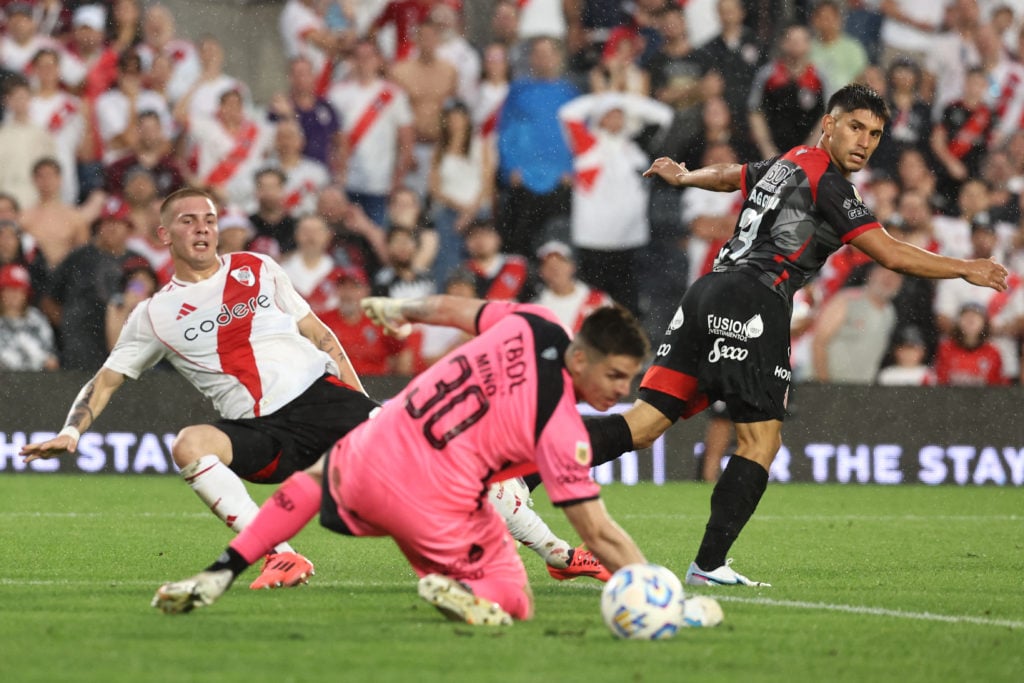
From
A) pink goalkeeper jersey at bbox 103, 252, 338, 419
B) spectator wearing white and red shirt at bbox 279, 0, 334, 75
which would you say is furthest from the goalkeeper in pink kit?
spectator wearing white and red shirt at bbox 279, 0, 334, 75

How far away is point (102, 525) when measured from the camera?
10117mm

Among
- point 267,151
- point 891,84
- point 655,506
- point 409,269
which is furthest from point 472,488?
point 891,84

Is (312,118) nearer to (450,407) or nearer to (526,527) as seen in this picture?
(526,527)

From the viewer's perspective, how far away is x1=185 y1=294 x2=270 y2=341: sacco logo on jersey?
25.0 ft

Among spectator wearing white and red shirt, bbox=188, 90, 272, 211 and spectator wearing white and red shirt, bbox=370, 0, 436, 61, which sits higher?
spectator wearing white and red shirt, bbox=370, 0, 436, 61

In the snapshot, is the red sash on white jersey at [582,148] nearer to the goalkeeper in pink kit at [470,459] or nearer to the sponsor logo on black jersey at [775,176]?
the sponsor logo on black jersey at [775,176]

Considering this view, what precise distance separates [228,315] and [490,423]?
247 centimetres

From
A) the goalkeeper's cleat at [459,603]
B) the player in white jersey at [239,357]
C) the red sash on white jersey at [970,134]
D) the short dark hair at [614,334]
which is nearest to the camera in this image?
the short dark hair at [614,334]

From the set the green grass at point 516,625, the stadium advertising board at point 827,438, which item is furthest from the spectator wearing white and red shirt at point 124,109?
the green grass at point 516,625

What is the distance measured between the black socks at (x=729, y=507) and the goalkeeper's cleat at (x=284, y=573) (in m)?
1.73

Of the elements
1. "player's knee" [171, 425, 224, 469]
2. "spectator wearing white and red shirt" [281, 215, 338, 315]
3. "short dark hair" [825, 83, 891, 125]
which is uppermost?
"short dark hair" [825, 83, 891, 125]

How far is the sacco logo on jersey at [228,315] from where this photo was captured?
763cm

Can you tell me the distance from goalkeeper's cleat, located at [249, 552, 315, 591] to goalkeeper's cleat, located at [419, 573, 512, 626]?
1.43 meters

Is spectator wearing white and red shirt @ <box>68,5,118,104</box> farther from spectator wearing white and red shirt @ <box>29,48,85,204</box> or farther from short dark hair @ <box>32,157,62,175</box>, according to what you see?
short dark hair @ <box>32,157,62,175</box>
